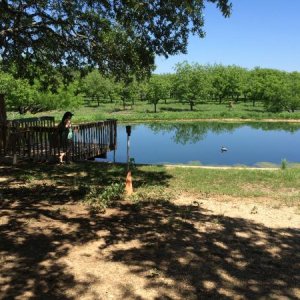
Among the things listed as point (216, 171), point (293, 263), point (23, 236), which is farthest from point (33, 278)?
point (216, 171)

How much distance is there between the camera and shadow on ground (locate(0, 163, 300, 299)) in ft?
16.9

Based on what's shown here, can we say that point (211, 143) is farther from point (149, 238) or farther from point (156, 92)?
point (156, 92)

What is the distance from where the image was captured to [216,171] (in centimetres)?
1362

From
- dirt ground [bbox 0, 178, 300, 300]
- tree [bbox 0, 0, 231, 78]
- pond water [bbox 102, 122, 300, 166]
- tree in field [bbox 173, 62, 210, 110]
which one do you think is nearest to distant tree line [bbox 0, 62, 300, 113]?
tree in field [bbox 173, 62, 210, 110]

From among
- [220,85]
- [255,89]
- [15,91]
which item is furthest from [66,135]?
[220,85]

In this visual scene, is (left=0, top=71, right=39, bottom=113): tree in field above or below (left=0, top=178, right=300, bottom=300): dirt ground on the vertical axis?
above

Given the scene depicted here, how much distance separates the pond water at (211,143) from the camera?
2633 centimetres

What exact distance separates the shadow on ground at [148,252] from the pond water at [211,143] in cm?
1049

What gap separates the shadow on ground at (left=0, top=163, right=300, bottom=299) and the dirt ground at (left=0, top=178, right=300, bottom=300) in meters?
0.01

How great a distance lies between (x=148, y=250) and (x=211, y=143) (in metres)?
27.8

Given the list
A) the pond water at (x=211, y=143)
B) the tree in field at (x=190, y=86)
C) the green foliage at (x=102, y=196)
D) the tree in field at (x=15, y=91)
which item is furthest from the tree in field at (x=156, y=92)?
the green foliage at (x=102, y=196)

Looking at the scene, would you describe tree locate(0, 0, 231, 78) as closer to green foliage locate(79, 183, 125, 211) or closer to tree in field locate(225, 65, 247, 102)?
green foliage locate(79, 183, 125, 211)

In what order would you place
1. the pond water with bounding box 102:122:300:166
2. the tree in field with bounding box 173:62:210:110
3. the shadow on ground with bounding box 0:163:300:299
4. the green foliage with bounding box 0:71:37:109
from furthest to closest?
the tree in field with bounding box 173:62:210:110
the green foliage with bounding box 0:71:37:109
the pond water with bounding box 102:122:300:166
the shadow on ground with bounding box 0:163:300:299

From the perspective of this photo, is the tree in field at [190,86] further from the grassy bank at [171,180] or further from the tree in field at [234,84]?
the grassy bank at [171,180]
